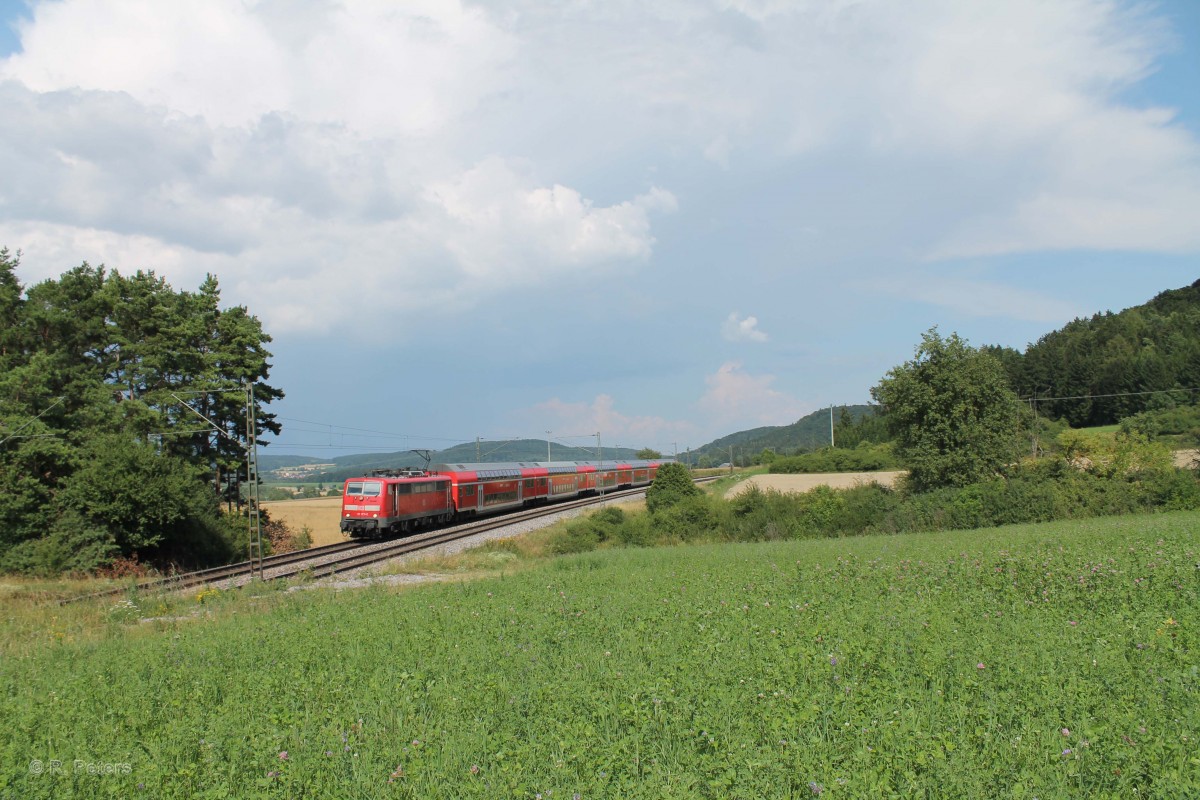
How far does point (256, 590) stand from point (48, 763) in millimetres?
12553

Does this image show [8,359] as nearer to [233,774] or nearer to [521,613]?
[521,613]

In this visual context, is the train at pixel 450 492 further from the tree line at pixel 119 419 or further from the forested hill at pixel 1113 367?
the forested hill at pixel 1113 367

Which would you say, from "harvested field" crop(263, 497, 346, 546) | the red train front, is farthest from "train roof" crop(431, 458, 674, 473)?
"harvested field" crop(263, 497, 346, 546)

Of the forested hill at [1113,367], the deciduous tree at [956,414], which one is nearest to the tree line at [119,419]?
the deciduous tree at [956,414]

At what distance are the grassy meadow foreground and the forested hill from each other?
292 ft

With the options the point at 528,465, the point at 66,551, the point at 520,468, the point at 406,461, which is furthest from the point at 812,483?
the point at 406,461

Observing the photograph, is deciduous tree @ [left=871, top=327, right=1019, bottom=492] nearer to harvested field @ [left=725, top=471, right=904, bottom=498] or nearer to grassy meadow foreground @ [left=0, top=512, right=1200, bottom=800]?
harvested field @ [left=725, top=471, right=904, bottom=498]

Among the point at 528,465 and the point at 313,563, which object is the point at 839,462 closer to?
the point at 528,465

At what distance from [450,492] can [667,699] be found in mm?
40866

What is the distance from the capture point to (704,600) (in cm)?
A: 1066

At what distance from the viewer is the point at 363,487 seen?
37906mm

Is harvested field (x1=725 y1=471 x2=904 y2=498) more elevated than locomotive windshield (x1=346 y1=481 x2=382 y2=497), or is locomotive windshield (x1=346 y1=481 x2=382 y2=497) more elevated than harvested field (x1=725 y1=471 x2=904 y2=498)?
locomotive windshield (x1=346 y1=481 x2=382 y2=497)

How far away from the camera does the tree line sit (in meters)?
30.6

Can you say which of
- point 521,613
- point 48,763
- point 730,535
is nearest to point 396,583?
point 521,613
